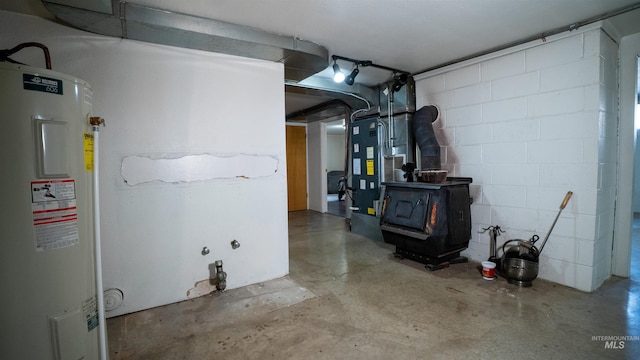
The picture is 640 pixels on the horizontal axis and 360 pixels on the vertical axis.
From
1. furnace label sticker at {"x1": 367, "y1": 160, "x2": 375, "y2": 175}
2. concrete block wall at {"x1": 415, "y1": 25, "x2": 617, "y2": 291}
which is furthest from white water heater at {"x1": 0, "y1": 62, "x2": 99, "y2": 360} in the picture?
furnace label sticker at {"x1": 367, "y1": 160, "x2": 375, "y2": 175}

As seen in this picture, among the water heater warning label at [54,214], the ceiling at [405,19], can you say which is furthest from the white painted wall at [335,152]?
the water heater warning label at [54,214]

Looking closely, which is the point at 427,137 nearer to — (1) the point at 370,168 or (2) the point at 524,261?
(1) the point at 370,168

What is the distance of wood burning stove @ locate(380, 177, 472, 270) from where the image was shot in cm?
286

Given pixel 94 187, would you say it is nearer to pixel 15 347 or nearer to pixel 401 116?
pixel 15 347

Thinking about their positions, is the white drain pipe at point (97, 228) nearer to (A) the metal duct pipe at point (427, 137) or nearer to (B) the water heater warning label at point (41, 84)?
(B) the water heater warning label at point (41, 84)

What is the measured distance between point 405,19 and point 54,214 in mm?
2624

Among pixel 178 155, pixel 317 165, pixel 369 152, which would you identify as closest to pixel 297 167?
pixel 317 165

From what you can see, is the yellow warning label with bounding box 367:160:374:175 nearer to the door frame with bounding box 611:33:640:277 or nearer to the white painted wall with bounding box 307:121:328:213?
the white painted wall with bounding box 307:121:328:213

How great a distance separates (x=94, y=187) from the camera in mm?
1412

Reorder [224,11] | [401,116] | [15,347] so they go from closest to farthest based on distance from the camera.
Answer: [15,347] → [224,11] → [401,116]

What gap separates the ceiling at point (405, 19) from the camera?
206cm

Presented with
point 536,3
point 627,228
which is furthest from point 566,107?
point 627,228

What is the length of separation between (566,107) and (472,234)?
158 cm

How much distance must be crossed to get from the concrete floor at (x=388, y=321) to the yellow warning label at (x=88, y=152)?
1.22 m
